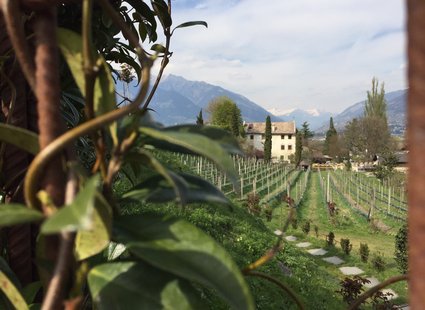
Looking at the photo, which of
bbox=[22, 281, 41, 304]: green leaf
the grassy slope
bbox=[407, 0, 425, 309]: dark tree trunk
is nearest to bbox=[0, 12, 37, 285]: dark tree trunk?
bbox=[22, 281, 41, 304]: green leaf

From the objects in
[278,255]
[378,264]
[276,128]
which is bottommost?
[378,264]

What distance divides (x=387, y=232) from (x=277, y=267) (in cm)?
764

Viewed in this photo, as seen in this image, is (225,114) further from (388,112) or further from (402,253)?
(388,112)

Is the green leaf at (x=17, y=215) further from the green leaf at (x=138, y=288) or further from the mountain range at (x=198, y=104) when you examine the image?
the mountain range at (x=198, y=104)

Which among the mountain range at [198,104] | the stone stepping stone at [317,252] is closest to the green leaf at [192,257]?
the stone stepping stone at [317,252]

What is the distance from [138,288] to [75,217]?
0.47 ft

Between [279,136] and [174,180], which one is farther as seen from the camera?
[279,136]

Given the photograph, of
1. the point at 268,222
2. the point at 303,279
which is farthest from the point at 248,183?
the point at 303,279

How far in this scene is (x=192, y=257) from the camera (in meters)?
0.32

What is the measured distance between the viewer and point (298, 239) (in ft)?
34.6

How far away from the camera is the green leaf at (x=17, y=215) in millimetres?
288

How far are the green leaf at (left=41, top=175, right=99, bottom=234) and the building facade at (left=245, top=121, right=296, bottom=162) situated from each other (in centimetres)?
4397

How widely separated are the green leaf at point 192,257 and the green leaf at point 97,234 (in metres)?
0.02

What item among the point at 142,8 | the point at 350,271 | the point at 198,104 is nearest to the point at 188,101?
the point at 198,104
